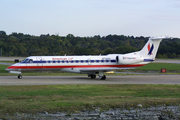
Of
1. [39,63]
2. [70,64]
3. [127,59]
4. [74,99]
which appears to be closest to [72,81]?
[70,64]

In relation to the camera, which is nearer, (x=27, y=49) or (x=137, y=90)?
(x=137, y=90)

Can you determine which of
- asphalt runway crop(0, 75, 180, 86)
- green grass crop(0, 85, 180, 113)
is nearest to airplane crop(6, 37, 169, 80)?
asphalt runway crop(0, 75, 180, 86)

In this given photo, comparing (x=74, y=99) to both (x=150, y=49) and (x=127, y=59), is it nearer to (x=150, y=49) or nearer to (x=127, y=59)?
(x=127, y=59)

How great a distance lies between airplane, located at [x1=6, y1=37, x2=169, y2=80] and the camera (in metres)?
30.3

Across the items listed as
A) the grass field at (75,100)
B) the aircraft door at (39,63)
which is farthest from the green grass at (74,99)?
the aircraft door at (39,63)

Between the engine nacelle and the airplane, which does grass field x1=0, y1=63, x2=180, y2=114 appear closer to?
the airplane

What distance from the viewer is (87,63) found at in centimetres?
3198

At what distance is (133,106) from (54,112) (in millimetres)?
4883

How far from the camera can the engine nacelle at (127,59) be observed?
3225cm

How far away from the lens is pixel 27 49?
100 m

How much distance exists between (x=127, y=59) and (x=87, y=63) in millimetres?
5011

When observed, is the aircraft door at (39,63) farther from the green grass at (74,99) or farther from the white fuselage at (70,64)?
the green grass at (74,99)

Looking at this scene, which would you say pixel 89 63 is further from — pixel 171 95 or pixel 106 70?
pixel 171 95

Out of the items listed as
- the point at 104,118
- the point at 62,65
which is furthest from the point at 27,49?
the point at 104,118
